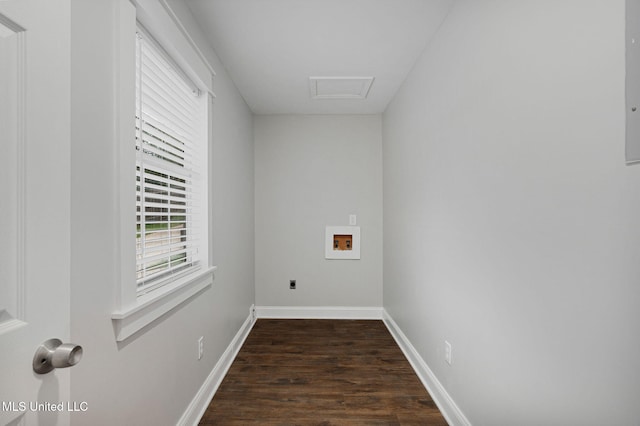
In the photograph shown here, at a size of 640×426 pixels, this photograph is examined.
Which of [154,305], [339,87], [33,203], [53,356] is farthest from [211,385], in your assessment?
→ [339,87]

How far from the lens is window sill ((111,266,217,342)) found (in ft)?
3.81

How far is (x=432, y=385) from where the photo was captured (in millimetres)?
2150

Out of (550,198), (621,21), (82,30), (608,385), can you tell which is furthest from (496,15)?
(82,30)

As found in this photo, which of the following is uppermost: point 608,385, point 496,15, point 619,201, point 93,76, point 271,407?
point 496,15

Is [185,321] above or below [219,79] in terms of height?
below

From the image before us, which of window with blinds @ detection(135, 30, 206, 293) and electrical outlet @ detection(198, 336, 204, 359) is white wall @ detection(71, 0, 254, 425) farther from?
window with blinds @ detection(135, 30, 206, 293)

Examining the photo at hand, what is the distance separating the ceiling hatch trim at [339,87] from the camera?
279 centimetres

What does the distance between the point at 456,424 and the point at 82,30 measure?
8.10ft

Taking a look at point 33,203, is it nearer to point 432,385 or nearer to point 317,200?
point 432,385

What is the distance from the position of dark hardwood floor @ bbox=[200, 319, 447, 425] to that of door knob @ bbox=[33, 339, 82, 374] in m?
1.55

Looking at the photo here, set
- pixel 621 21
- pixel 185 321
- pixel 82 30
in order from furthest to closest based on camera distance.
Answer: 1. pixel 185 321
2. pixel 82 30
3. pixel 621 21

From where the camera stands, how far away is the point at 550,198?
3.57ft

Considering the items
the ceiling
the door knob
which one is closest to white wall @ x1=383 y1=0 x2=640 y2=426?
the ceiling

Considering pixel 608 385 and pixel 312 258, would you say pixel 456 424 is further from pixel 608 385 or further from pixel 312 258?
pixel 312 258
